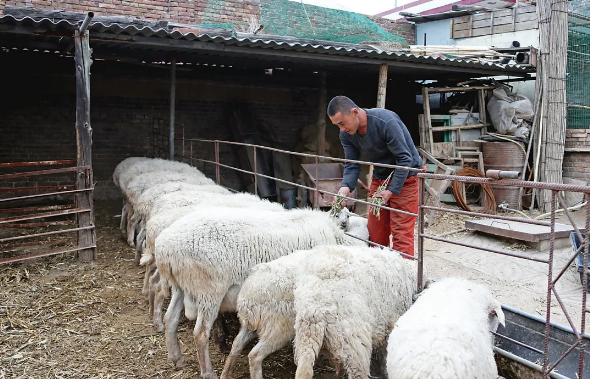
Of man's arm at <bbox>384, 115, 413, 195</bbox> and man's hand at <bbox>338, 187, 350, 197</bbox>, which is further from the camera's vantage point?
man's hand at <bbox>338, 187, 350, 197</bbox>

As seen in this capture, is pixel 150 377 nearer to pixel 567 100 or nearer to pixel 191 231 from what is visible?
pixel 191 231

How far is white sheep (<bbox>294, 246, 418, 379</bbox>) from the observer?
301 cm

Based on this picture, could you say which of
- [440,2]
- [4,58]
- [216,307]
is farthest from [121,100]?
[440,2]

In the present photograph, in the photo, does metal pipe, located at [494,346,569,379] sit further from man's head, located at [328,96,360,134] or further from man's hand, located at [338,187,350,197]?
man's head, located at [328,96,360,134]

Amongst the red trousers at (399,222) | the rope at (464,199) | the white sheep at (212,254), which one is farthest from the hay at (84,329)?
the rope at (464,199)

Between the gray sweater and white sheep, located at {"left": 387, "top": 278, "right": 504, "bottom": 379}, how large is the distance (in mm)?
1514

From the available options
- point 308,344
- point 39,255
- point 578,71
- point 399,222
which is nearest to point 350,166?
point 399,222

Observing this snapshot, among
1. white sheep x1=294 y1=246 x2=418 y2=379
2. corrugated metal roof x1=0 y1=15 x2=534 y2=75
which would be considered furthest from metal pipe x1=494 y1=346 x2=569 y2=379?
corrugated metal roof x1=0 y1=15 x2=534 y2=75

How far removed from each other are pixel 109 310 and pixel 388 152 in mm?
3508

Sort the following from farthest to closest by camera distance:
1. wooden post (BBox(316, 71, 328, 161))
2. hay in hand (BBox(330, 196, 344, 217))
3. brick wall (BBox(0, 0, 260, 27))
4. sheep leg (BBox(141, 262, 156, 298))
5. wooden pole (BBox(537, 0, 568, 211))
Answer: brick wall (BBox(0, 0, 260, 27))
wooden post (BBox(316, 71, 328, 161))
wooden pole (BBox(537, 0, 568, 211))
sheep leg (BBox(141, 262, 156, 298))
hay in hand (BBox(330, 196, 344, 217))

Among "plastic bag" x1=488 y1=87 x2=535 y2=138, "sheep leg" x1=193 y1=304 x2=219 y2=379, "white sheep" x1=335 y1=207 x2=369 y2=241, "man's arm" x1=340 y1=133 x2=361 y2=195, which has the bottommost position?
"sheep leg" x1=193 y1=304 x2=219 y2=379

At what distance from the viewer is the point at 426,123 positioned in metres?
11.3

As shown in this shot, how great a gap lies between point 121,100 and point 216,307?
8837 millimetres

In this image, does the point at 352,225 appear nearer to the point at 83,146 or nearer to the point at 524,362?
the point at 524,362
